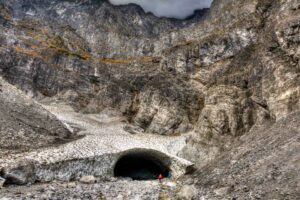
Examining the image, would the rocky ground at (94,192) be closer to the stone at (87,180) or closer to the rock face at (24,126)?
the stone at (87,180)

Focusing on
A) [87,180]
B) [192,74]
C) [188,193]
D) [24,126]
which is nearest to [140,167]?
[87,180]

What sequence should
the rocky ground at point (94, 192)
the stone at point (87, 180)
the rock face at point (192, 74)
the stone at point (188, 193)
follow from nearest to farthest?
the rocky ground at point (94, 192), the stone at point (188, 193), the stone at point (87, 180), the rock face at point (192, 74)

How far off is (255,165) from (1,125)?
18.0 metres

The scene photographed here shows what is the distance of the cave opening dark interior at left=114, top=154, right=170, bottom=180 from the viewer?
40.4 m

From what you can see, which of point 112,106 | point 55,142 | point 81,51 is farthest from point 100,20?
point 55,142

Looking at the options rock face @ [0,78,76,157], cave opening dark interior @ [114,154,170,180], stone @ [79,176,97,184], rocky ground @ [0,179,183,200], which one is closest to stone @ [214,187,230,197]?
rocky ground @ [0,179,183,200]

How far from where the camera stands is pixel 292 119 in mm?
23922

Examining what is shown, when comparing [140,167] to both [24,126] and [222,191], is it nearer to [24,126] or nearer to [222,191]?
[24,126]

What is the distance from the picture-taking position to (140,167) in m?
43.3

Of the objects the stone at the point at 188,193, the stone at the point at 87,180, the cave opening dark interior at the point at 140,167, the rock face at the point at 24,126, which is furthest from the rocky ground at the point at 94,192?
the cave opening dark interior at the point at 140,167

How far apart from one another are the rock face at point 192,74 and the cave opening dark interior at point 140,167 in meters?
5.24

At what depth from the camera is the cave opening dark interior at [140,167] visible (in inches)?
1590

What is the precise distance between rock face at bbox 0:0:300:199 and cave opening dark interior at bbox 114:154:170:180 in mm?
5235

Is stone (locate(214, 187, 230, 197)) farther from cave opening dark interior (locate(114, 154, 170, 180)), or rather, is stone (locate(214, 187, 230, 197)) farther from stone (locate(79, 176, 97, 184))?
cave opening dark interior (locate(114, 154, 170, 180))
